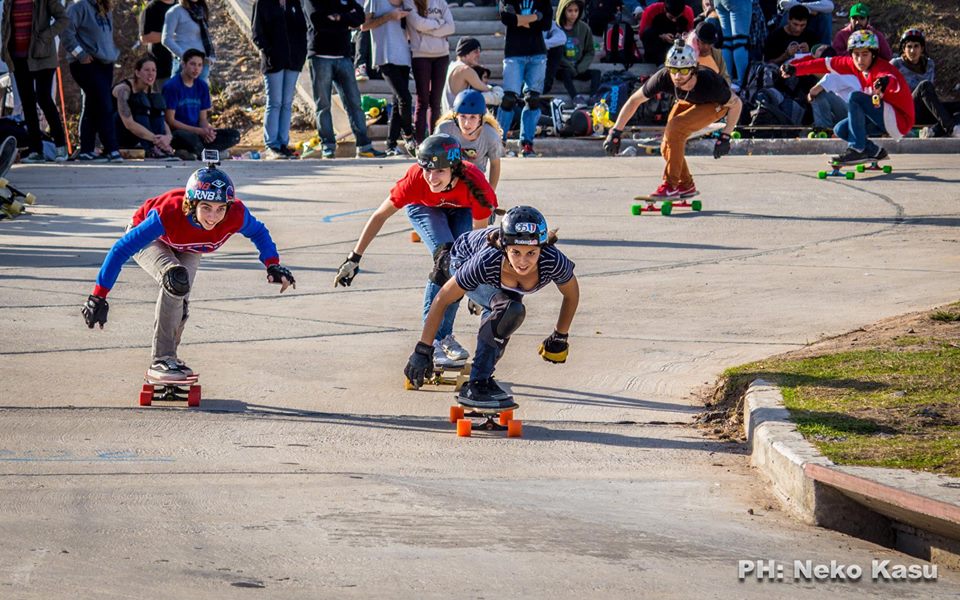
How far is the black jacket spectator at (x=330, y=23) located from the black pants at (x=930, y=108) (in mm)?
7466

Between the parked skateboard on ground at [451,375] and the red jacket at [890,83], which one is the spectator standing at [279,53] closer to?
the red jacket at [890,83]

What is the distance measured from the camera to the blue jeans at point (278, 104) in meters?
18.0

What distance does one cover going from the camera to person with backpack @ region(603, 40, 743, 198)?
47.8 ft

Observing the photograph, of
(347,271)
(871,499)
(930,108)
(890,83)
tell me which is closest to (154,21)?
(890,83)

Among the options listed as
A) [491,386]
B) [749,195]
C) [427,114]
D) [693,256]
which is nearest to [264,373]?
[491,386]

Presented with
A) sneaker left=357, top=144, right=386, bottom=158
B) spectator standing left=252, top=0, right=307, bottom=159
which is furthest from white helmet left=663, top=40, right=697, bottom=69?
spectator standing left=252, top=0, right=307, bottom=159

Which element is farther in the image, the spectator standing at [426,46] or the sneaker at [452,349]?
the spectator standing at [426,46]

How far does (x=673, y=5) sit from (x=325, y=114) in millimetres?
5589

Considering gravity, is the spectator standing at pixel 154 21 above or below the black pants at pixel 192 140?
above

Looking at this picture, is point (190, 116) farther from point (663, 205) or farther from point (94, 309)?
point (94, 309)

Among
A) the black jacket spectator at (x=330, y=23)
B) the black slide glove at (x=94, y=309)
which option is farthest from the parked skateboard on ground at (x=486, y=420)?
the black jacket spectator at (x=330, y=23)

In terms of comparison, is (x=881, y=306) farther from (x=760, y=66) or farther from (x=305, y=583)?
(x=760, y=66)

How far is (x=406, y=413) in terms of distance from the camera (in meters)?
8.28

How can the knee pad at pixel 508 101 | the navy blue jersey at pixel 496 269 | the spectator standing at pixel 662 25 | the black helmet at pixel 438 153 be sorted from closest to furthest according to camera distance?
the navy blue jersey at pixel 496 269, the black helmet at pixel 438 153, the knee pad at pixel 508 101, the spectator standing at pixel 662 25
